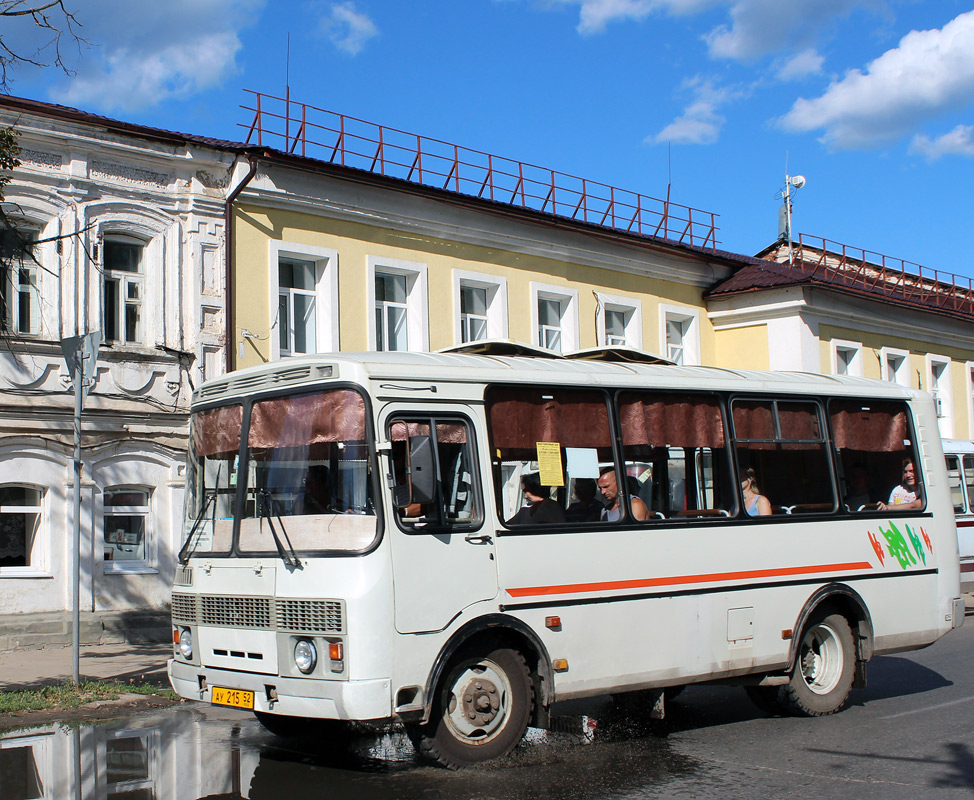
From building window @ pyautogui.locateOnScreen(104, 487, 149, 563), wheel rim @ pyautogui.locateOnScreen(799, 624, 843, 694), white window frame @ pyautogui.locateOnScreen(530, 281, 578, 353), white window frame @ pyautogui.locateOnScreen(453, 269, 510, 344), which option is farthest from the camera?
white window frame @ pyautogui.locateOnScreen(530, 281, 578, 353)

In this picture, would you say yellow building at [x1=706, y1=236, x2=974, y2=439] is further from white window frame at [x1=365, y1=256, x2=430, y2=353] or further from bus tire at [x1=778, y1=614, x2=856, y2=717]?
bus tire at [x1=778, y1=614, x2=856, y2=717]

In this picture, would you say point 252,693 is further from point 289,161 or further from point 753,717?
point 289,161

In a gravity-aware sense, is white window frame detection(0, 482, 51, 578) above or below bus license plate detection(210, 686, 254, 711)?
above

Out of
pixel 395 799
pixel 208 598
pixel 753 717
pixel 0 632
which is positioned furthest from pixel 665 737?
pixel 0 632

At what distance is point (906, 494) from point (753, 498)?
2251mm

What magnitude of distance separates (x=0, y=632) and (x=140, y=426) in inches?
137

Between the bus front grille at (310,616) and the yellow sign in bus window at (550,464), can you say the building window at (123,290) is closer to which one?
the yellow sign in bus window at (550,464)

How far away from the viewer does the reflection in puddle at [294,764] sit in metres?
7.25

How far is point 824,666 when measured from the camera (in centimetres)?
1021

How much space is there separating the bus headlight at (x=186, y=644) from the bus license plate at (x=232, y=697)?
0.45 metres

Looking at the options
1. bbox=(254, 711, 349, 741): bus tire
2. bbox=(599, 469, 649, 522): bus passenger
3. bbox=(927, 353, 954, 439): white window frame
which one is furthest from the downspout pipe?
bbox=(927, 353, 954, 439): white window frame

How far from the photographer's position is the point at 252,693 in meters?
7.57

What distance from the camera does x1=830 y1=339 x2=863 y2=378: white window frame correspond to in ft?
92.4

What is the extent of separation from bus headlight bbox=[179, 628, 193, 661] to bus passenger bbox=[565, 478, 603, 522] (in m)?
2.91
